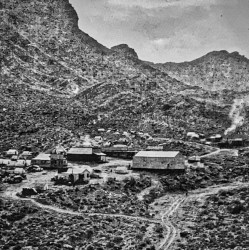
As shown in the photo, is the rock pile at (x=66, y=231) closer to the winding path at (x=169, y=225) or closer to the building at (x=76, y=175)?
the winding path at (x=169, y=225)

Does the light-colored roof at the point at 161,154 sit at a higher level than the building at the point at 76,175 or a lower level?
higher

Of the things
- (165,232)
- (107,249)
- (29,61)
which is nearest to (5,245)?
(107,249)

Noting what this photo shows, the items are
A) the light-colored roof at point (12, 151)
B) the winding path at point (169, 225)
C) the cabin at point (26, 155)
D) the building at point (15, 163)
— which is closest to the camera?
the winding path at point (169, 225)

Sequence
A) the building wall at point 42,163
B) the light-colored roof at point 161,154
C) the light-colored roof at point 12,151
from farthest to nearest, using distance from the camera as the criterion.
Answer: the light-colored roof at point 12,151
the building wall at point 42,163
the light-colored roof at point 161,154

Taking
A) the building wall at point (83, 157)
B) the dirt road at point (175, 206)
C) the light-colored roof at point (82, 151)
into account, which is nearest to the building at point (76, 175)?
the dirt road at point (175, 206)

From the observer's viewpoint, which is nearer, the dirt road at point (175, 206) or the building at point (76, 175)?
the dirt road at point (175, 206)

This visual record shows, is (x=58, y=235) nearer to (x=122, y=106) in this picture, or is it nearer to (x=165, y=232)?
(x=165, y=232)

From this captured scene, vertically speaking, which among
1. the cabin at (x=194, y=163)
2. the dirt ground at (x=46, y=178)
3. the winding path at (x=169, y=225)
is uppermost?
the cabin at (x=194, y=163)

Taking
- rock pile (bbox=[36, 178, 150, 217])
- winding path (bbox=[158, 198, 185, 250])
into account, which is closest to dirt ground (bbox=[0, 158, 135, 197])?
rock pile (bbox=[36, 178, 150, 217])
